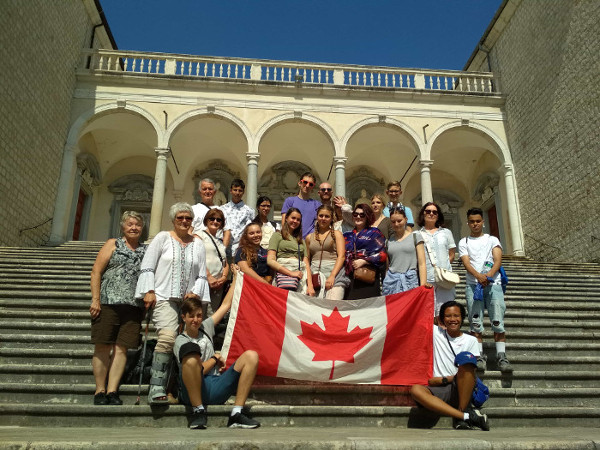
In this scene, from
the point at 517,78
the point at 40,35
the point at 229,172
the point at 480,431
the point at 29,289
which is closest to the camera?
the point at 480,431

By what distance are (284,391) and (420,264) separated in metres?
1.96

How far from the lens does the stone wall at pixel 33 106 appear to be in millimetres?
10664

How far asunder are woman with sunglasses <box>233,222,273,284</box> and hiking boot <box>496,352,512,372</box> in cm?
264

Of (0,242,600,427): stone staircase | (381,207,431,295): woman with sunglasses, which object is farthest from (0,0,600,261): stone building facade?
(381,207,431,295): woman with sunglasses

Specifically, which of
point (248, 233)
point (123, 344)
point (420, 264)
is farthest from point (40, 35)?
point (420, 264)

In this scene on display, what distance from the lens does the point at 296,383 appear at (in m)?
4.39

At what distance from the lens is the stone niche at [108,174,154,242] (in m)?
17.2

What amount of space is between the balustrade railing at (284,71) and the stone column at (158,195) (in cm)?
267

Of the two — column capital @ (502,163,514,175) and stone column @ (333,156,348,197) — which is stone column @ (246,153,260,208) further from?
column capital @ (502,163,514,175)

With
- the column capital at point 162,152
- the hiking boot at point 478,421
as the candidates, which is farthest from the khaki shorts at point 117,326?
the column capital at point 162,152

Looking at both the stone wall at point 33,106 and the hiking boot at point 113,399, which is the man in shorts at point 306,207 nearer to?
the hiking boot at point 113,399

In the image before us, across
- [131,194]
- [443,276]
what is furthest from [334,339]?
[131,194]

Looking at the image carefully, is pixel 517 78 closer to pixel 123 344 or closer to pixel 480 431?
pixel 480 431

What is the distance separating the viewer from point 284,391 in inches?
164
